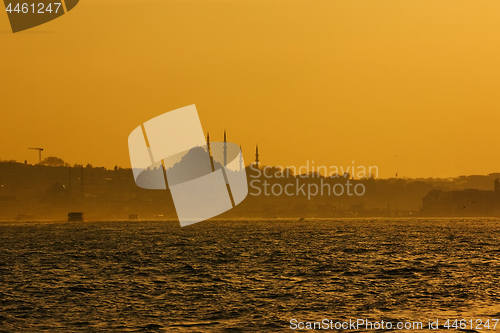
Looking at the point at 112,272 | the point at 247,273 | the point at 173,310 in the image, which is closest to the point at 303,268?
the point at 247,273

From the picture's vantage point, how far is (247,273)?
68.1 m

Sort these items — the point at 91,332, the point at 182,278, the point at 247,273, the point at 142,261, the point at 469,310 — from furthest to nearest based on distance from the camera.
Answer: the point at 142,261 < the point at 247,273 < the point at 182,278 < the point at 469,310 < the point at 91,332

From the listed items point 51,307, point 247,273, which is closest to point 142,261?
point 247,273

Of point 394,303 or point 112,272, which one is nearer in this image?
point 394,303

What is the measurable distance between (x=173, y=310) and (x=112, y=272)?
3201 cm

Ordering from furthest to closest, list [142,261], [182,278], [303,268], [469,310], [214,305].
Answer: [142,261] → [303,268] → [182,278] → [214,305] → [469,310]

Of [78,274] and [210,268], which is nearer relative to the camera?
[78,274]

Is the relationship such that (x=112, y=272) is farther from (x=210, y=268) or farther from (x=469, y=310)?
(x=469, y=310)

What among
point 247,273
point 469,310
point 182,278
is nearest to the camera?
point 469,310

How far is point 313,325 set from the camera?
1351 inches

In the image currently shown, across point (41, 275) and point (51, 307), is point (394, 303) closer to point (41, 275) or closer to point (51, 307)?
point (51, 307)

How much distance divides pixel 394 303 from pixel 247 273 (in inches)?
1068

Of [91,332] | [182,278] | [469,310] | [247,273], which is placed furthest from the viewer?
[247,273]

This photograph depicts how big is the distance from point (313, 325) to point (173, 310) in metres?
11.0
